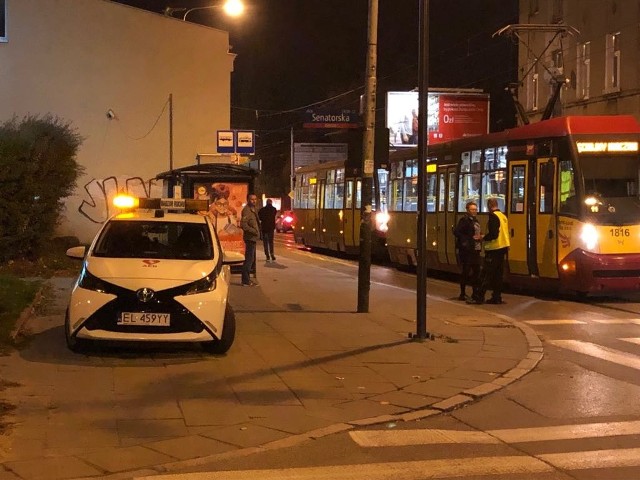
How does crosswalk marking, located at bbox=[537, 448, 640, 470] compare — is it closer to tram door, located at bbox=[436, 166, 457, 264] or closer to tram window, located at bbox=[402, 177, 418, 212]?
tram door, located at bbox=[436, 166, 457, 264]

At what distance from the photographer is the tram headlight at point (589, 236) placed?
50.3ft

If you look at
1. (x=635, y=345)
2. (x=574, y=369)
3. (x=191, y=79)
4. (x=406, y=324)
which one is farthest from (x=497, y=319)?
(x=191, y=79)

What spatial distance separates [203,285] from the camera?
981 cm

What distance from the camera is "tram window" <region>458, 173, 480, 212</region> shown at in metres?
18.8

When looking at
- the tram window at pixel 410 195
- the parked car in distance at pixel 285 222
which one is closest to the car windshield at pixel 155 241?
the tram window at pixel 410 195

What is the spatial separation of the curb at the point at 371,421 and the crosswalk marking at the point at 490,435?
0.28m

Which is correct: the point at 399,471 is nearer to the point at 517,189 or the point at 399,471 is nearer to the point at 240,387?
the point at 240,387

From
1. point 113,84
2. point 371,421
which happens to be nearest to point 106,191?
point 113,84

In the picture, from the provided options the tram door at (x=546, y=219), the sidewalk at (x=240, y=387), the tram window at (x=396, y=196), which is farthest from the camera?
the tram window at (x=396, y=196)

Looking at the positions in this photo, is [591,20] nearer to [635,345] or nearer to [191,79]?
[191,79]

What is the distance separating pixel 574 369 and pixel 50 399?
19.1ft

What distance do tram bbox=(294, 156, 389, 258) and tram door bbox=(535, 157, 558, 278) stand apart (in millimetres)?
7930

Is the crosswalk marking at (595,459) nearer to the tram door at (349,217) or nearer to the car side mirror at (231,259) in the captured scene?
the car side mirror at (231,259)

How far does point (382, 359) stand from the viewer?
401 inches
